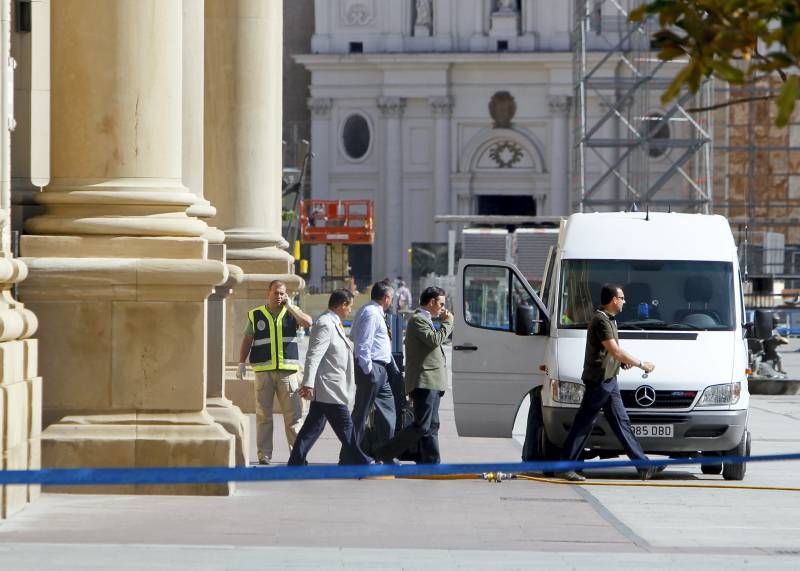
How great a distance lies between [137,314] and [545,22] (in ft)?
225

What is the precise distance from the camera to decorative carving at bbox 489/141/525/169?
262ft

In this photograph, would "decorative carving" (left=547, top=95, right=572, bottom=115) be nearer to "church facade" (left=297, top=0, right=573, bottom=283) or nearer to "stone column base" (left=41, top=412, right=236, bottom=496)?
"church facade" (left=297, top=0, right=573, bottom=283)

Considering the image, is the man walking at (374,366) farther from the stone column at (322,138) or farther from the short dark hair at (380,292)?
the stone column at (322,138)

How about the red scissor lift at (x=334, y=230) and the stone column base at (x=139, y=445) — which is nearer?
the stone column base at (x=139, y=445)

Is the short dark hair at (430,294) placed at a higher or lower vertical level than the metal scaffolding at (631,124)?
lower

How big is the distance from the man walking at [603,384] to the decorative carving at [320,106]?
217ft

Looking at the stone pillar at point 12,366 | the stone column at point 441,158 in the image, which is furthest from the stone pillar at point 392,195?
the stone pillar at point 12,366

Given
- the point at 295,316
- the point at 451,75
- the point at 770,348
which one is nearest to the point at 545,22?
the point at 451,75

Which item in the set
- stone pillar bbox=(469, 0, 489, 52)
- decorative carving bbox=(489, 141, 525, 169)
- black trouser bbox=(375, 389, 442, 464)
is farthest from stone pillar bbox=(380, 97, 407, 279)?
black trouser bbox=(375, 389, 442, 464)

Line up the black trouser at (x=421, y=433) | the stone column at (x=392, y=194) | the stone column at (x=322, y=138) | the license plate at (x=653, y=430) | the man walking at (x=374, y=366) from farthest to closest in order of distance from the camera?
1. the stone column at (x=392, y=194)
2. the stone column at (x=322, y=138)
3. the man walking at (x=374, y=366)
4. the black trouser at (x=421, y=433)
5. the license plate at (x=653, y=430)

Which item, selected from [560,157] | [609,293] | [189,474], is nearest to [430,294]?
[609,293]

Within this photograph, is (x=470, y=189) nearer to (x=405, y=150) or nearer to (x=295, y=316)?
(x=405, y=150)

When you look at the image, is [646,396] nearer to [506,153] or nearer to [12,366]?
[12,366]

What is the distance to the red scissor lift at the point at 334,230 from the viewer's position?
6556 centimetres
